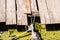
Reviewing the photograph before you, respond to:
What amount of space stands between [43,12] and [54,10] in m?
0.15

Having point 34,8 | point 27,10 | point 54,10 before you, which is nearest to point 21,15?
point 27,10

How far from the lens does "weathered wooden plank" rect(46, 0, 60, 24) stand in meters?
4.50

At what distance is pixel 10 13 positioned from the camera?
4.55 m

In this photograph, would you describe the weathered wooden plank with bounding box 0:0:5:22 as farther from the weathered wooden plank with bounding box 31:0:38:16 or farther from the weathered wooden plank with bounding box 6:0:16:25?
the weathered wooden plank with bounding box 31:0:38:16

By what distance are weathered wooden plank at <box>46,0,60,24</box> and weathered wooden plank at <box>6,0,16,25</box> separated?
0.48 metres

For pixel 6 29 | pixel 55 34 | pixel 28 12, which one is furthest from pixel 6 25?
pixel 55 34

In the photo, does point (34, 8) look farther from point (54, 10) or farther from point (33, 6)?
point (54, 10)

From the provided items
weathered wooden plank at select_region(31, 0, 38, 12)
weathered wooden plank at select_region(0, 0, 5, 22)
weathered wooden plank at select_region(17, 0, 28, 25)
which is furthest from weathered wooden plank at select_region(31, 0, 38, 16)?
weathered wooden plank at select_region(0, 0, 5, 22)

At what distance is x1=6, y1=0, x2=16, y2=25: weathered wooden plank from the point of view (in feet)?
14.7

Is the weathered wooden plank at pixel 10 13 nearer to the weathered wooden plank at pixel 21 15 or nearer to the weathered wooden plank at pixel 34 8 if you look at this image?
the weathered wooden plank at pixel 21 15

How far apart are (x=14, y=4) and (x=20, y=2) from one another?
88 millimetres

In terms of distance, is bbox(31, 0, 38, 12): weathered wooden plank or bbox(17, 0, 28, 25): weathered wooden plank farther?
bbox(31, 0, 38, 12): weathered wooden plank

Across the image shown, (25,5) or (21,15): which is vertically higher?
(25,5)

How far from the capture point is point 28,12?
452 centimetres
